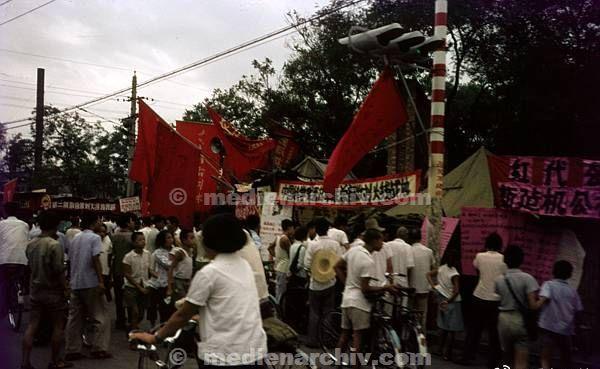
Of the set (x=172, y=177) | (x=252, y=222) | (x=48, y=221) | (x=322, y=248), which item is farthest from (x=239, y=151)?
(x=48, y=221)

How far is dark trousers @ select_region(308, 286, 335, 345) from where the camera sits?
29.8 feet

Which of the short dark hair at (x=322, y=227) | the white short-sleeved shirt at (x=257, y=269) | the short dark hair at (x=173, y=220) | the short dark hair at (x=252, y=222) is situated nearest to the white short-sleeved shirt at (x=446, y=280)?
the short dark hair at (x=322, y=227)

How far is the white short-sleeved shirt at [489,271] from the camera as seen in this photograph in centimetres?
792

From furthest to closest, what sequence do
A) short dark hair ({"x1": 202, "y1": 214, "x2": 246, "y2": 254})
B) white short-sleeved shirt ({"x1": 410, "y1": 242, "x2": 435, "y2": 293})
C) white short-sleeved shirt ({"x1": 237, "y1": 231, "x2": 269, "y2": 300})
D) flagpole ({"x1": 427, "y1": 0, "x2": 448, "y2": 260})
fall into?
white short-sleeved shirt ({"x1": 410, "y1": 242, "x2": 435, "y2": 293}), flagpole ({"x1": 427, "y1": 0, "x2": 448, "y2": 260}), white short-sleeved shirt ({"x1": 237, "y1": 231, "x2": 269, "y2": 300}), short dark hair ({"x1": 202, "y1": 214, "x2": 246, "y2": 254})

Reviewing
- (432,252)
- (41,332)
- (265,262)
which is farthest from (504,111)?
(41,332)

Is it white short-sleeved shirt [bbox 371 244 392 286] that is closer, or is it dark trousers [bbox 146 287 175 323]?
white short-sleeved shirt [bbox 371 244 392 286]

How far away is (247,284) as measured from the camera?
3764 mm

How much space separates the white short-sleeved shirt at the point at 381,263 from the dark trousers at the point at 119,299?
5.13 m

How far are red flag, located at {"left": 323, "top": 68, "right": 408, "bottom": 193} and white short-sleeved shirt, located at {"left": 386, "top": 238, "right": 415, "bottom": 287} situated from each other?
4.41 feet

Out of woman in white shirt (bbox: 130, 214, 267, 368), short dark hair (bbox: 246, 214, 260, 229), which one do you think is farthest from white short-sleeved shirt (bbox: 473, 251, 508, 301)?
woman in white shirt (bbox: 130, 214, 267, 368)

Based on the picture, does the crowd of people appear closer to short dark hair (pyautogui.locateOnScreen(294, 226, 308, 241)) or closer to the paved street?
short dark hair (pyautogui.locateOnScreen(294, 226, 308, 241))

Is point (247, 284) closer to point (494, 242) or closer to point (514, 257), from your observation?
point (514, 257)

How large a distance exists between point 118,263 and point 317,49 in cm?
1651

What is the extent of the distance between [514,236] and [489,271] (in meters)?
1.83
